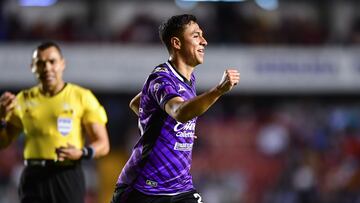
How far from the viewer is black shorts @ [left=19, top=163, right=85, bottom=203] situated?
7207 mm

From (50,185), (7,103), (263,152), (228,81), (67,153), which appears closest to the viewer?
(228,81)

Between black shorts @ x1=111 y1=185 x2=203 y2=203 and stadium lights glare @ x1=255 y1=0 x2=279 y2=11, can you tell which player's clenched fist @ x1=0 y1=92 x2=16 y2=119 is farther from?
stadium lights glare @ x1=255 y1=0 x2=279 y2=11

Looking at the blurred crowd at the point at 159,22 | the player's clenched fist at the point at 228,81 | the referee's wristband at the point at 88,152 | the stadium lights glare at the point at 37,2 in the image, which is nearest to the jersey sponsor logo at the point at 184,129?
the player's clenched fist at the point at 228,81

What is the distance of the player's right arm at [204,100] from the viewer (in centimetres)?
512

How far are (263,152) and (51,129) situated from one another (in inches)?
481

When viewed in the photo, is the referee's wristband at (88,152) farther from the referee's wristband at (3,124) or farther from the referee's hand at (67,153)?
the referee's wristband at (3,124)

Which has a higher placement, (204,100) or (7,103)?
(204,100)

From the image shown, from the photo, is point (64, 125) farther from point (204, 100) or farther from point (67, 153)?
point (204, 100)

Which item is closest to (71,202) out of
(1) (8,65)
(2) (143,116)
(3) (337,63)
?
(2) (143,116)

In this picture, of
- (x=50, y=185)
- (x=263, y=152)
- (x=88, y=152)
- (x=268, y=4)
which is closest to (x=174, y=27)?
(x=88, y=152)

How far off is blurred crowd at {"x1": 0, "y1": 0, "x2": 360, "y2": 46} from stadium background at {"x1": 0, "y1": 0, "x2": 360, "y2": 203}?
35 millimetres

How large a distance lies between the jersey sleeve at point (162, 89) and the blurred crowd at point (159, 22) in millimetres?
13237

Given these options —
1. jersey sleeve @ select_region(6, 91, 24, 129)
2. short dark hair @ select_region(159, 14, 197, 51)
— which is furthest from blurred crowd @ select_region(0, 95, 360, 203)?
short dark hair @ select_region(159, 14, 197, 51)

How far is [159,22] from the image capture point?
1973cm
